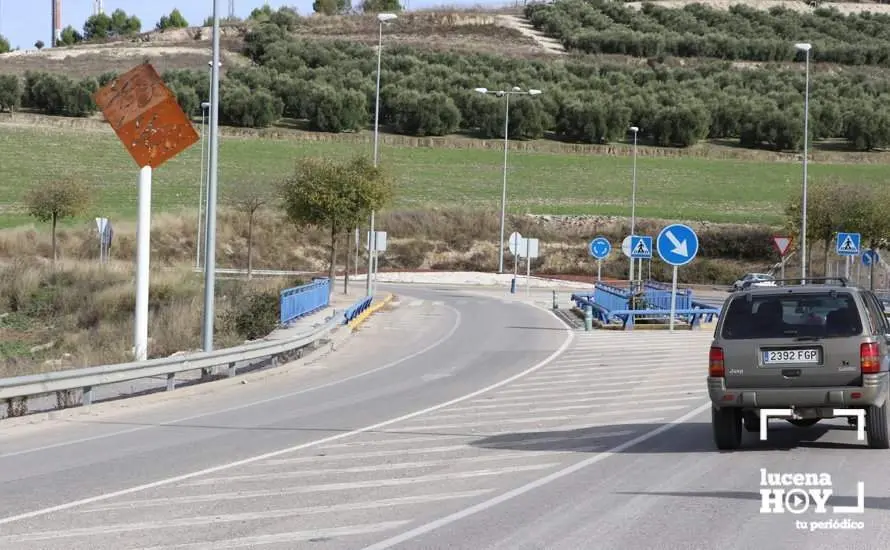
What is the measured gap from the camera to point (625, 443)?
14.4 meters

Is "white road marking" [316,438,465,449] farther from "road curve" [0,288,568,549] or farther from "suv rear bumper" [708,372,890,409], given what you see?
Answer: "suv rear bumper" [708,372,890,409]

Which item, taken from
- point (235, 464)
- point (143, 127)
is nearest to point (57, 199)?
point (143, 127)

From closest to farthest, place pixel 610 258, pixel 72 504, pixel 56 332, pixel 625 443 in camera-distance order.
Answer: pixel 72 504, pixel 625 443, pixel 56 332, pixel 610 258

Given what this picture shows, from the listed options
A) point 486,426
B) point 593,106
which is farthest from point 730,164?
point 486,426

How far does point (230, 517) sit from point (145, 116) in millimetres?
15091

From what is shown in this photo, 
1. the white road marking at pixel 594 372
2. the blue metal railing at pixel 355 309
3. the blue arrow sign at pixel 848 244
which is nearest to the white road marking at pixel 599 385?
the white road marking at pixel 594 372

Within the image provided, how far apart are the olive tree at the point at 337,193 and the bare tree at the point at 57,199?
13163mm

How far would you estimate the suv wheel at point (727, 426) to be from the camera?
13477mm

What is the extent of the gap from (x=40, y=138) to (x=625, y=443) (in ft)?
295

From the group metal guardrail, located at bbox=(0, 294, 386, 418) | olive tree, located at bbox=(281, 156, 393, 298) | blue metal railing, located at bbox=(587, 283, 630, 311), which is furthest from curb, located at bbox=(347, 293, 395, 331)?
blue metal railing, located at bbox=(587, 283, 630, 311)

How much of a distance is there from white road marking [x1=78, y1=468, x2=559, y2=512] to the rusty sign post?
493 inches

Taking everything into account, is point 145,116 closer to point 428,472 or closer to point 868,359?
point 428,472

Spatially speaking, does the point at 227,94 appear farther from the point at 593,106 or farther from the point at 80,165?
the point at 593,106

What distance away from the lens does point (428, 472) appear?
40.4ft
